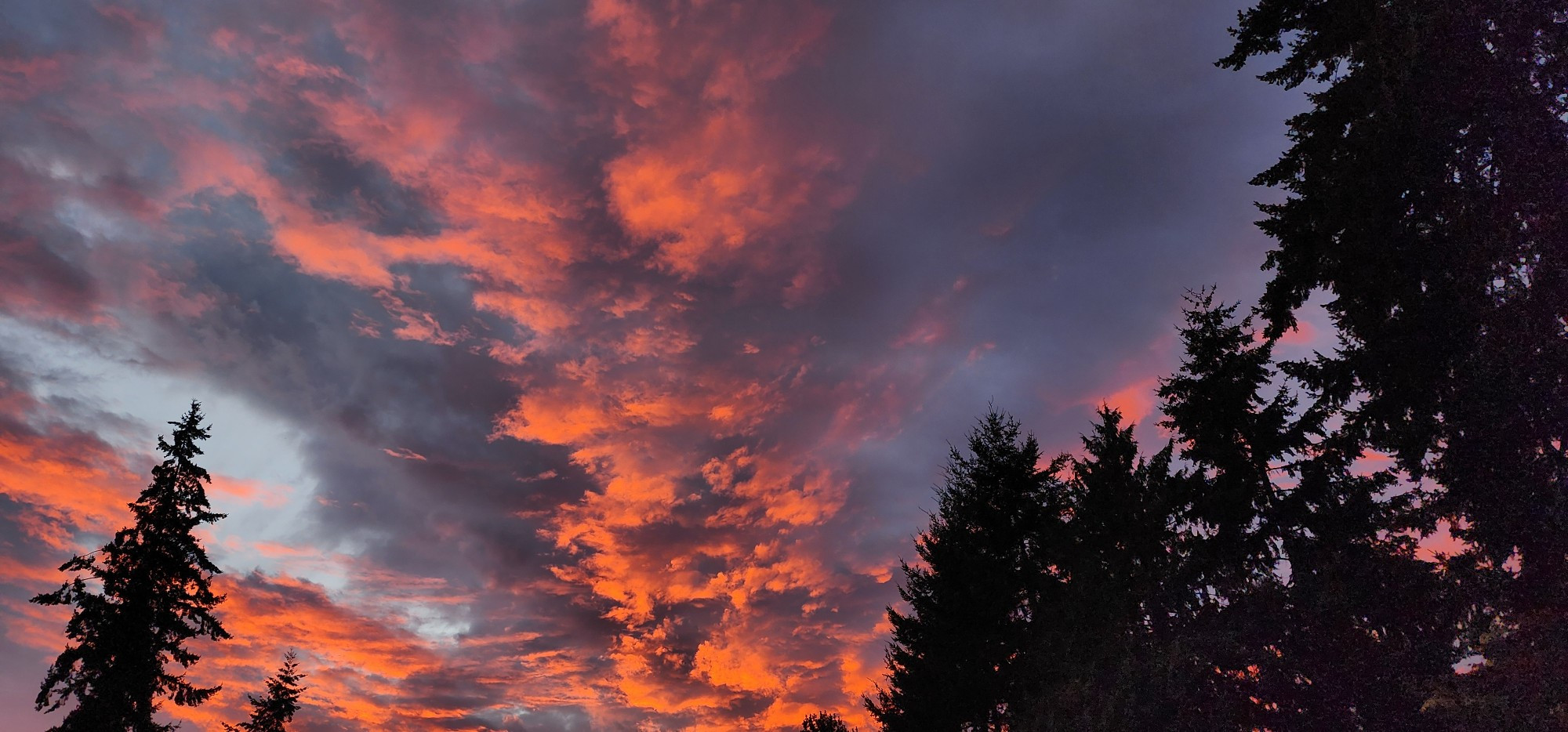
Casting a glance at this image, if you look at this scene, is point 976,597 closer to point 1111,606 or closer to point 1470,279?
point 1111,606

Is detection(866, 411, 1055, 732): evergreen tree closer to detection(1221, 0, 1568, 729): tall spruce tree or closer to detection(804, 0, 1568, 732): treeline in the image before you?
detection(804, 0, 1568, 732): treeline

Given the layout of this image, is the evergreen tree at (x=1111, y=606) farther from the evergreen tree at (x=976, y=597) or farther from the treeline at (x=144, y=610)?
the treeline at (x=144, y=610)

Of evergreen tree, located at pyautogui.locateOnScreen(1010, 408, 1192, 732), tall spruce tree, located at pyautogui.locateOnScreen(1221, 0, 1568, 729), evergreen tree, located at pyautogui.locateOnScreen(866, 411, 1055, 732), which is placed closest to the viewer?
tall spruce tree, located at pyautogui.locateOnScreen(1221, 0, 1568, 729)

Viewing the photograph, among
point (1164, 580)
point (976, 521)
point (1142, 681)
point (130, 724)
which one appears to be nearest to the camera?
point (1142, 681)

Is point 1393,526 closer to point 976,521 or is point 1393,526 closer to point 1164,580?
point 1164,580

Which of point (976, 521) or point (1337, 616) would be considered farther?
point (976, 521)

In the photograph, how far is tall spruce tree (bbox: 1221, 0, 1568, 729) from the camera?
45.8 feet

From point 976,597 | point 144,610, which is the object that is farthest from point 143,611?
point 976,597

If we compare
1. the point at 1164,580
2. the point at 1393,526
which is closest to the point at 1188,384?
the point at 1164,580

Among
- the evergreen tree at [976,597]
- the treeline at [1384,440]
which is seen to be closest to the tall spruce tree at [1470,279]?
the treeline at [1384,440]

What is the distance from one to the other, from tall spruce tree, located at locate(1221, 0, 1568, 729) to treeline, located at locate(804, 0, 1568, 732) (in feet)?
0.15

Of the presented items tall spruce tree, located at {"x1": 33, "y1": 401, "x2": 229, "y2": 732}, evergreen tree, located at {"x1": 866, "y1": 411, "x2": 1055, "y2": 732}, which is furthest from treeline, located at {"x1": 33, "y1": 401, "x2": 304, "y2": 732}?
evergreen tree, located at {"x1": 866, "y1": 411, "x2": 1055, "y2": 732}

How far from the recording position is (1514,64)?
1541 centimetres

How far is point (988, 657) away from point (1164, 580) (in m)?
10.9
